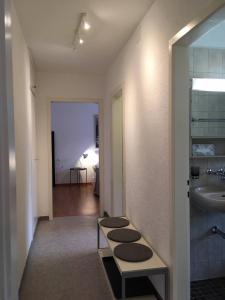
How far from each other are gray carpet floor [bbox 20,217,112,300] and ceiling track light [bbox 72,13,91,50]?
2425 millimetres

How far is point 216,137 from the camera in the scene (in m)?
2.60

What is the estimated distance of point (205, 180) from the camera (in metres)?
2.54

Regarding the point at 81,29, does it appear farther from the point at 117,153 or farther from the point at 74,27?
the point at 117,153

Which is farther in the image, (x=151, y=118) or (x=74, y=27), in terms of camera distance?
(x=74, y=27)

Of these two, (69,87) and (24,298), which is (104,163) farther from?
(24,298)

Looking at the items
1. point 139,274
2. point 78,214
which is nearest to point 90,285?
point 139,274

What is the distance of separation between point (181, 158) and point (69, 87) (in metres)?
3.20

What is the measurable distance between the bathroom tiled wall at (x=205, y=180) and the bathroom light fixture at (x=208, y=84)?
1.5 inches

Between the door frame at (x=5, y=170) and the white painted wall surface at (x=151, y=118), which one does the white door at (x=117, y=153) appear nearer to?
the white painted wall surface at (x=151, y=118)

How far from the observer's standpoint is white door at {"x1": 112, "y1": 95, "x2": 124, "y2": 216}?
3973mm

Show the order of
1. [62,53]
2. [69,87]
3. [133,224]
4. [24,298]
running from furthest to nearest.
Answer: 1. [69,87]
2. [62,53]
3. [133,224]
4. [24,298]

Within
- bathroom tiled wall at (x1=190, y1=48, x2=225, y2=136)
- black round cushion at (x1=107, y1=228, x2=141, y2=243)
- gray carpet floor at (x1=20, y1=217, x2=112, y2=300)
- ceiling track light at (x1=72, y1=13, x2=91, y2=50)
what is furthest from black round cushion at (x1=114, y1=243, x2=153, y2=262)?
ceiling track light at (x1=72, y1=13, x2=91, y2=50)

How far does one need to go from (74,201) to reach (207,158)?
3845 mm

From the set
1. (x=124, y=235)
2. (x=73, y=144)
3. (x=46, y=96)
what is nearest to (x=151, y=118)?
(x=124, y=235)
